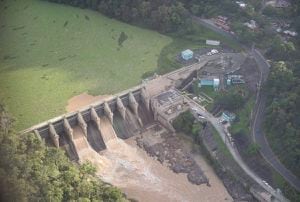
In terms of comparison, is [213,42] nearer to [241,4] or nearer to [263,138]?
[241,4]

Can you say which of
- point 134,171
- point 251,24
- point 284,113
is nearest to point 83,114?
point 134,171

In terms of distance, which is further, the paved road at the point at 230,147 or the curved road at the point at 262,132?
the curved road at the point at 262,132

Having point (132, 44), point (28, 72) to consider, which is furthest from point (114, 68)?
point (28, 72)

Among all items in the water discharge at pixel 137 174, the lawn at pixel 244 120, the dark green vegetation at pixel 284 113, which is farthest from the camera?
the lawn at pixel 244 120

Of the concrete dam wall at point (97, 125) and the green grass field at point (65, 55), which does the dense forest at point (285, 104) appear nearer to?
the green grass field at point (65, 55)

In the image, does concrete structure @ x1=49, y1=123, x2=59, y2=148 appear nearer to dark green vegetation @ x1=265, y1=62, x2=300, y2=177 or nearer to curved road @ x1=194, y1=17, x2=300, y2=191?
curved road @ x1=194, y1=17, x2=300, y2=191

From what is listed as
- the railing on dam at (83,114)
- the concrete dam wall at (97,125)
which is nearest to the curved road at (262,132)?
the concrete dam wall at (97,125)

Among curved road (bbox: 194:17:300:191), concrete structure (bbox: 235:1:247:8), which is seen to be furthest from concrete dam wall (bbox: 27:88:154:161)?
concrete structure (bbox: 235:1:247:8)
